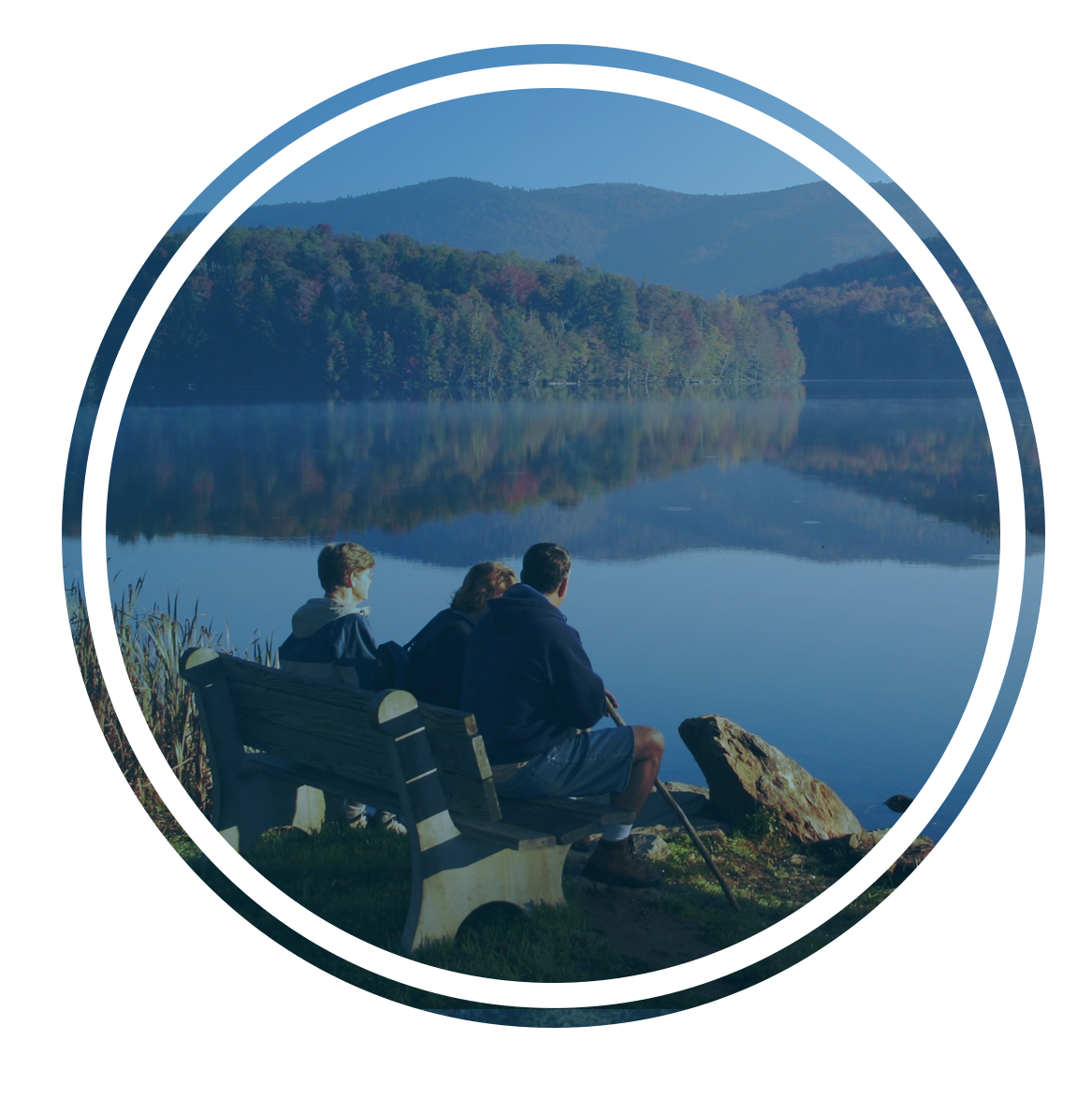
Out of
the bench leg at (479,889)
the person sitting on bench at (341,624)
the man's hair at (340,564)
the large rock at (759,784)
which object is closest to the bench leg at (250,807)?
the person sitting on bench at (341,624)

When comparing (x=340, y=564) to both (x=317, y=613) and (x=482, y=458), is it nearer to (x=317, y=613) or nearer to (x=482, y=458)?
(x=317, y=613)

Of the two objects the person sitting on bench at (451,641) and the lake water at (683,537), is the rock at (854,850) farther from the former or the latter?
the person sitting on bench at (451,641)

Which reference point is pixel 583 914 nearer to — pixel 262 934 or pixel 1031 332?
pixel 262 934

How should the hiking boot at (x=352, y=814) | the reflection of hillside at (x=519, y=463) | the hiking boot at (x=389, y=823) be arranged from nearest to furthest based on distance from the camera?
→ the reflection of hillside at (x=519, y=463), the hiking boot at (x=389, y=823), the hiking boot at (x=352, y=814)

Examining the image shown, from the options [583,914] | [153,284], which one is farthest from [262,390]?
[583,914]

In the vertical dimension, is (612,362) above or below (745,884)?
above

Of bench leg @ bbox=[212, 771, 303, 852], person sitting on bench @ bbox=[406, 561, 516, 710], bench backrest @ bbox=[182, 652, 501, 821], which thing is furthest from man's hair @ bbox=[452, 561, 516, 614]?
bench leg @ bbox=[212, 771, 303, 852]

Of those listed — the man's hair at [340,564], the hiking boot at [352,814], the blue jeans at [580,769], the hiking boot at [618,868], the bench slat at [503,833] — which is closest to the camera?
the bench slat at [503,833]
